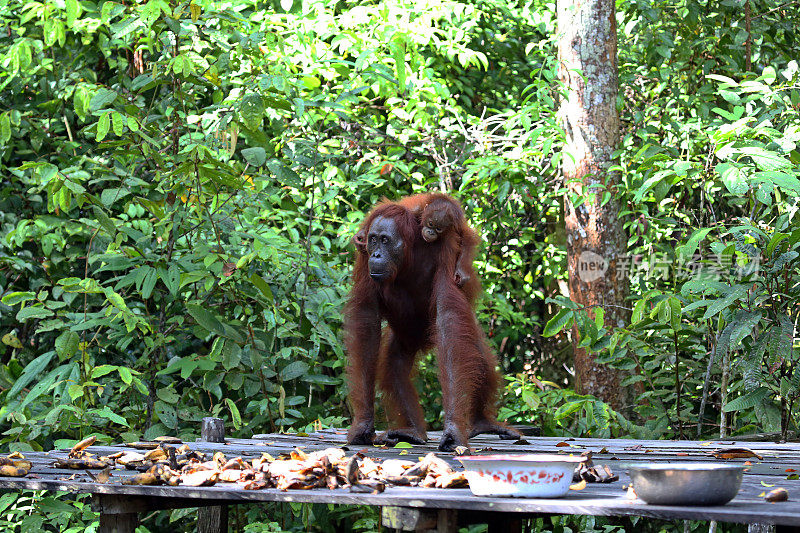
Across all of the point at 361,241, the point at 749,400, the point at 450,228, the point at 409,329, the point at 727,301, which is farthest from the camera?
the point at 749,400

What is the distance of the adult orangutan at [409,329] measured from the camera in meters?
3.29

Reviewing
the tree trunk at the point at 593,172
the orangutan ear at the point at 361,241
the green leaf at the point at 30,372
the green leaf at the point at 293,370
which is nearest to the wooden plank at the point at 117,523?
the orangutan ear at the point at 361,241

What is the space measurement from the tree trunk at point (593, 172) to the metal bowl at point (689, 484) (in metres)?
3.59

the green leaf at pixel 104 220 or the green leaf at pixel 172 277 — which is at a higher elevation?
the green leaf at pixel 104 220

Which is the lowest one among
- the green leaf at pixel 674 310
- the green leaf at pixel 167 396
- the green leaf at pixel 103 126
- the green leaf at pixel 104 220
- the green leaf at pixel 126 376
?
the green leaf at pixel 167 396

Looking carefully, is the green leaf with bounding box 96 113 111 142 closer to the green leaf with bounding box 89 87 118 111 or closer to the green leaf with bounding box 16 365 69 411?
the green leaf with bounding box 89 87 118 111

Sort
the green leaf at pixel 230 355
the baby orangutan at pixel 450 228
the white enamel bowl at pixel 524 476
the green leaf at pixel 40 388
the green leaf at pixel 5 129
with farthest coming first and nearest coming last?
the green leaf at pixel 5 129, the green leaf at pixel 230 355, the green leaf at pixel 40 388, the baby orangutan at pixel 450 228, the white enamel bowl at pixel 524 476

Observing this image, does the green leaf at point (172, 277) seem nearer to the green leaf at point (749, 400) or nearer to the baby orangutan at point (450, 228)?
the baby orangutan at point (450, 228)

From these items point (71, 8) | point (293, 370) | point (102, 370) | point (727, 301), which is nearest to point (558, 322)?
point (727, 301)

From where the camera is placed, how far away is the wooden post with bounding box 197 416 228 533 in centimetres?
375

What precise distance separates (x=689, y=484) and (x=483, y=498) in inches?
17.4

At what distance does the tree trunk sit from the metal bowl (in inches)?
141

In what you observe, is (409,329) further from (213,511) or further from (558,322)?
(213,511)

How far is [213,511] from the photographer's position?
3.80 meters
